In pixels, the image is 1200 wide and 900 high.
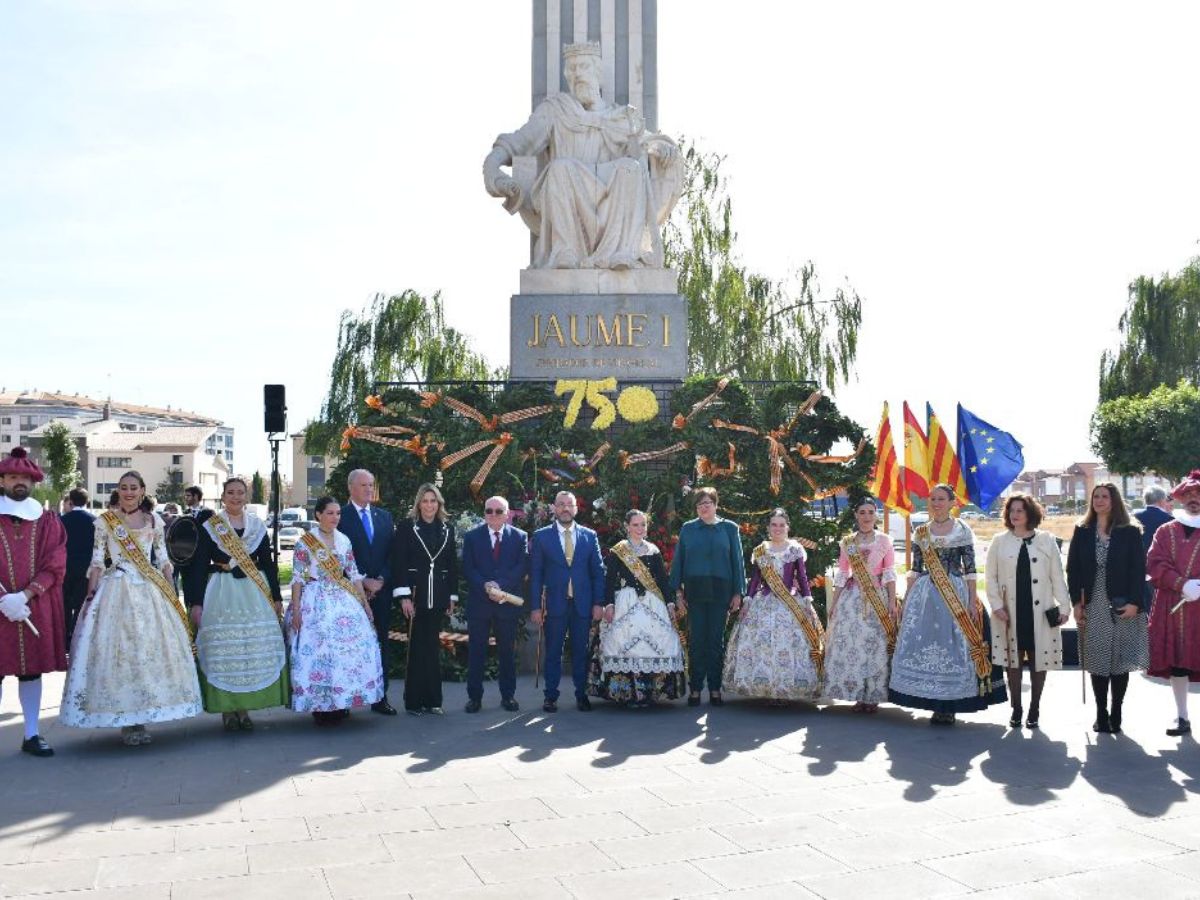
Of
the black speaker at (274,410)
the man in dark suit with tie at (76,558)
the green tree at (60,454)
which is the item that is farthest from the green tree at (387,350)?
the green tree at (60,454)

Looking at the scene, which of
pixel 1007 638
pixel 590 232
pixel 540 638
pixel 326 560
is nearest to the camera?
pixel 326 560

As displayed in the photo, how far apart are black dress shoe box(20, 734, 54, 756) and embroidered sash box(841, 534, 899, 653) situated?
Result: 5.72 metres

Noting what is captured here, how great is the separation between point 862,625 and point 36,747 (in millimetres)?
5776

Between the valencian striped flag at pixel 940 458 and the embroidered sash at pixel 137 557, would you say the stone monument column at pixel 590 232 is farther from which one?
the embroidered sash at pixel 137 557

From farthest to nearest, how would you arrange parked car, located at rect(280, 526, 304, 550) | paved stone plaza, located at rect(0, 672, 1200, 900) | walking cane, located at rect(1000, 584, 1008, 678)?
parked car, located at rect(280, 526, 304, 550) → walking cane, located at rect(1000, 584, 1008, 678) → paved stone plaza, located at rect(0, 672, 1200, 900)

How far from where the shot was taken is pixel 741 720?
29.2ft

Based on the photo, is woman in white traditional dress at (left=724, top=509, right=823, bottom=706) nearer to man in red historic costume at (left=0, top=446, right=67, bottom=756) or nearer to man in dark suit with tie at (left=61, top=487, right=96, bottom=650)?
man in red historic costume at (left=0, top=446, right=67, bottom=756)

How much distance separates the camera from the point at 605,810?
6160mm

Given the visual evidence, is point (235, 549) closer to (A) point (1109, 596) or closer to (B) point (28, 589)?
(B) point (28, 589)

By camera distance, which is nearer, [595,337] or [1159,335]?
[595,337]

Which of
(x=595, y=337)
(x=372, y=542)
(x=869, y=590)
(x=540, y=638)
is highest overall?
(x=595, y=337)

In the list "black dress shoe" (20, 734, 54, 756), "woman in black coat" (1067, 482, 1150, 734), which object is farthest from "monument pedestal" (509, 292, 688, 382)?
"black dress shoe" (20, 734, 54, 756)

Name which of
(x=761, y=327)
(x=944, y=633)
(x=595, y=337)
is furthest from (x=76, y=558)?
(x=761, y=327)

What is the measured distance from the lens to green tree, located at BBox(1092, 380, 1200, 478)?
33.8 meters
